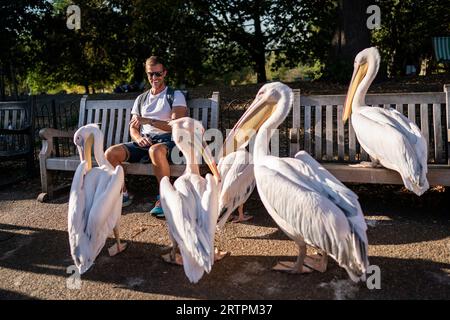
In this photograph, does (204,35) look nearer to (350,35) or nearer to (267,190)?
(350,35)

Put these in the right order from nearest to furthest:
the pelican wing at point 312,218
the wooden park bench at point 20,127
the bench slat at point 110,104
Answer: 1. the pelican wing at point 312,218
2. the bench slat at point 110,104
3. the wooden park bench at point 20,127

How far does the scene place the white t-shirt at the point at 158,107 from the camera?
3832 millimetres

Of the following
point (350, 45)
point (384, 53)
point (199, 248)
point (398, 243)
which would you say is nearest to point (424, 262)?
point (398, 243)

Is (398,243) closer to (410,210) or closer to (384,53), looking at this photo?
(410,210)

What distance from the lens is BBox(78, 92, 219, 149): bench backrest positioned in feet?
13.6

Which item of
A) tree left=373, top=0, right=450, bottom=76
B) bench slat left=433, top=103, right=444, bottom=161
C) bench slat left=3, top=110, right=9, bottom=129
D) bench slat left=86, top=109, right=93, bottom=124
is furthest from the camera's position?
tree left=373, top=0, right=450, bottom=76

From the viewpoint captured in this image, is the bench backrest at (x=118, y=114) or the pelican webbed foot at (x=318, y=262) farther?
the bench backrest at (x=118, y=114)

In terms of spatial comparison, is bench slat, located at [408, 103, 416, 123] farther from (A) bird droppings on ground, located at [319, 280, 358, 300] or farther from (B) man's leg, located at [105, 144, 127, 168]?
(B) man's leg, located at [105, 144, 127, 168]

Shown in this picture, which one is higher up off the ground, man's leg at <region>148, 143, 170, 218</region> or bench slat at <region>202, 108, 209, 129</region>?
bench slat at <region>202, 108, 209, 129</region>

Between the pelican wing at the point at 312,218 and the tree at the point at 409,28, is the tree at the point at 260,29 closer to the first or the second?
the tree at the point at 409,28

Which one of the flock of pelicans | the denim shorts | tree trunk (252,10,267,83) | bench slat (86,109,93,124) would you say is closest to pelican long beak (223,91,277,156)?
the flock of pelicans

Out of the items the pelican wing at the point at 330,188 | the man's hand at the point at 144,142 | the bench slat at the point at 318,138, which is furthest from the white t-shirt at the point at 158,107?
the pelican wing at the point at 330,188

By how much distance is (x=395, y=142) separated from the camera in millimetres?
2998

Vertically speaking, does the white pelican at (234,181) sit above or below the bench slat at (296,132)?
below
